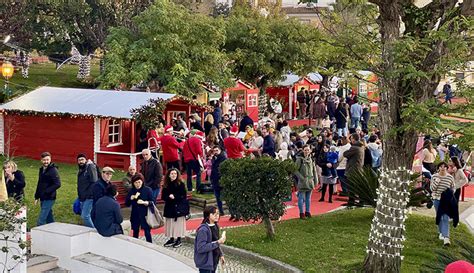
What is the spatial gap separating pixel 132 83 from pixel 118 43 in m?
2.09

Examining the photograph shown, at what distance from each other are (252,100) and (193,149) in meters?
16.0

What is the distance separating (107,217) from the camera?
11.1 metres

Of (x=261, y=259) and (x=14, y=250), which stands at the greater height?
(x=14, y=250)

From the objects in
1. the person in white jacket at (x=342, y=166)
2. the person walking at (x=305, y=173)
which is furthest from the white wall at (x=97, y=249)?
the person in white jacket at (x=342, y=166)

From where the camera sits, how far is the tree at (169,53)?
28219mm

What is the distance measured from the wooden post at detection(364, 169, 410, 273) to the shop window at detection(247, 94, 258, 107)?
2163 centimetres

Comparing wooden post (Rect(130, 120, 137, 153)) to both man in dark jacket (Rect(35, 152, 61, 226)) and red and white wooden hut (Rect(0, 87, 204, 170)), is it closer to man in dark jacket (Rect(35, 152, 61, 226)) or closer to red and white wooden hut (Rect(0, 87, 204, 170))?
red and white wooden hut (Rect(0, 87, 204, 170))

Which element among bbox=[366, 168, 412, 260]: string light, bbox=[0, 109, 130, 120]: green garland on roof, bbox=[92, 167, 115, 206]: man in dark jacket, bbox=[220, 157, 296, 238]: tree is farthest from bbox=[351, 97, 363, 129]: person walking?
bbox=[92, 167, 115, 206]: man in dark jacket

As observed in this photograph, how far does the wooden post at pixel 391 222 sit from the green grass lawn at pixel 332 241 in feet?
1.71

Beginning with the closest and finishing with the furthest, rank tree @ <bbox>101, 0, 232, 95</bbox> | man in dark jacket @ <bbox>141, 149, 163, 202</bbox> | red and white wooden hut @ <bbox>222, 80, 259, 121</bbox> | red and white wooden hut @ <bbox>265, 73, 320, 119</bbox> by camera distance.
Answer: man in dark jacket @ <bbox>141, 149, 163, 202</bbox>, tree @ <bbox>101, 0, 232, 95</bbox>, red and white wooden hut @ <bbox>222, 80, 259, 121</bbox>, red and white wooden hut @ <bbox>265, 73, 320, 119</bbox>

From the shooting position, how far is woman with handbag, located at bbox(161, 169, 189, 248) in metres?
13.1

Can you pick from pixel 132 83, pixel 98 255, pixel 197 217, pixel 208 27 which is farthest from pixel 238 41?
pixel 98 255

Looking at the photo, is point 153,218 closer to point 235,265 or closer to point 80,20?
point 235,265

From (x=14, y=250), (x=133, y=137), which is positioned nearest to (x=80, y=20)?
(x=133, y=137)
